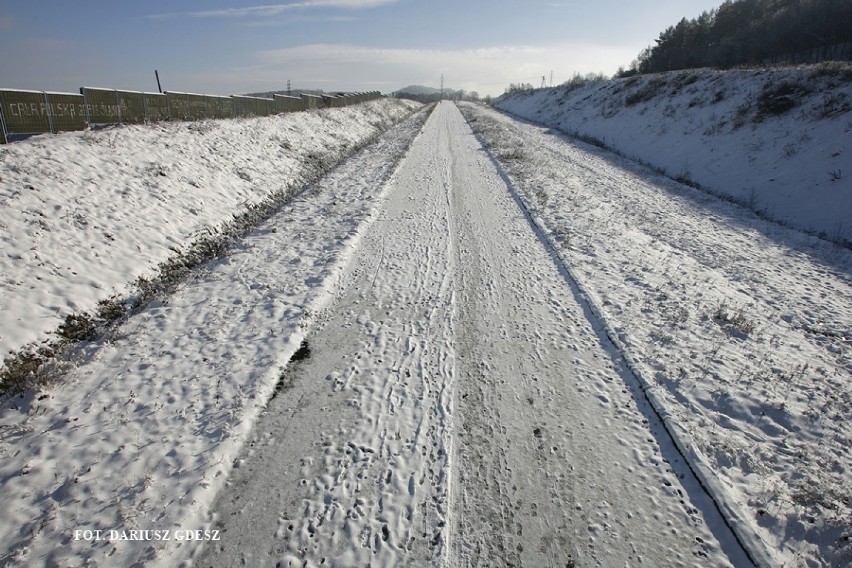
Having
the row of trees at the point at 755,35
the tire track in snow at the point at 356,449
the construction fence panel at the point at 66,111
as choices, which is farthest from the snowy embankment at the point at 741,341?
the row of trees at the point at 755,35

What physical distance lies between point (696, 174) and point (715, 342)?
13835 mm

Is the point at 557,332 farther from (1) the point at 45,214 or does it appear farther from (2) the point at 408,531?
(1) the point at 45,214

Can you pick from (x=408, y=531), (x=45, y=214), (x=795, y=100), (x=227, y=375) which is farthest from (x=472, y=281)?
(x=795, y=100)

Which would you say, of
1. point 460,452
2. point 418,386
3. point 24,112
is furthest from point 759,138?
point 24,112

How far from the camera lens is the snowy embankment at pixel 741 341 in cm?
361

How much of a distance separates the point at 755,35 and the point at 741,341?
57119 mm

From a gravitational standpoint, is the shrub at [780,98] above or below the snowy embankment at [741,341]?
above

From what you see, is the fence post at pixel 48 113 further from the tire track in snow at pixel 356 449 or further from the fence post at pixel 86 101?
the tire track in snow at pixel 356 449

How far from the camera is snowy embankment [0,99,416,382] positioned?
6.27 meters

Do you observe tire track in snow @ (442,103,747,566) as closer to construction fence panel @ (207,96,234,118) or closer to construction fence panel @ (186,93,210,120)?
construction fence panel @ (186,93,210,120)

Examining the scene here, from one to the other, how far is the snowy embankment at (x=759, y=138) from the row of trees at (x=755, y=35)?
71.1 ft

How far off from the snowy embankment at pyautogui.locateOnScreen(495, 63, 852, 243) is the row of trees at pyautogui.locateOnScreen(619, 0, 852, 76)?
853 inches

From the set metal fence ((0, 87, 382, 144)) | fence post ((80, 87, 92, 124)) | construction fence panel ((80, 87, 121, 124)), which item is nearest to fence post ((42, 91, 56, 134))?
metal fence ((0, 87, 382, 144))

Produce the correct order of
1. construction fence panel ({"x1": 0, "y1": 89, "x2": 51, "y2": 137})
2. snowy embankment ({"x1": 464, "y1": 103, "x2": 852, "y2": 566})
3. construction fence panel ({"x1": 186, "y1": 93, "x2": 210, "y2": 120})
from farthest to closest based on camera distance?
construction fence panel ({"x1": 186, "y1": 93, "x2": 210, "y2": 120}) < construction fence panel ({"x1": 0, "y1": 89, "x2": 51, "y2": 137}) < snowy embankment ({"x1": 464, "y1": 103, "x2": 852, "y2": 566})
